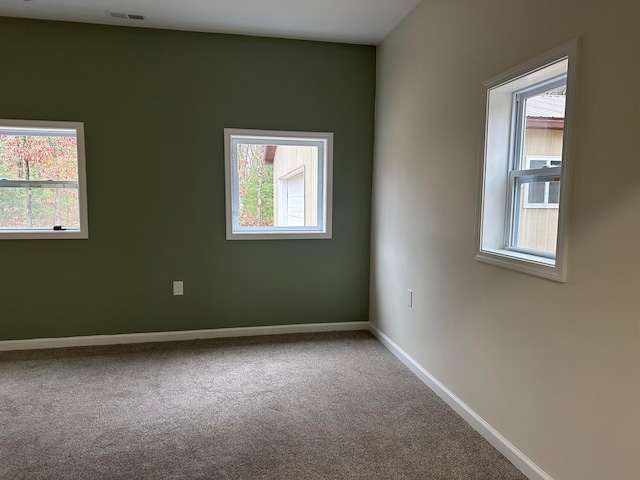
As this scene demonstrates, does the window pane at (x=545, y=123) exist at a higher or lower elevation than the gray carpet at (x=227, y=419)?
higher

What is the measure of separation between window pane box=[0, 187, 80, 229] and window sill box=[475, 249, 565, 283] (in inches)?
129

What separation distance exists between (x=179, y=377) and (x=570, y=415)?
7.95 feet

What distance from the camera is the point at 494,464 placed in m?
2.04

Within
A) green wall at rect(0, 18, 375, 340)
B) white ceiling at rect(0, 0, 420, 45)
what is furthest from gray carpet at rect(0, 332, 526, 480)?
white ceiling at rect(0, 0, 420, 45)

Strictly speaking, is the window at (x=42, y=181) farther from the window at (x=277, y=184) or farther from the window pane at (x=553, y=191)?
the window pane at (x=553, y=191)

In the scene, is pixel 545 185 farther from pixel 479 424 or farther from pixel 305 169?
pixel 305 169

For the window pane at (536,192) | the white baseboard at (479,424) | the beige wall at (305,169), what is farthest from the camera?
the beige wall at (305,169)

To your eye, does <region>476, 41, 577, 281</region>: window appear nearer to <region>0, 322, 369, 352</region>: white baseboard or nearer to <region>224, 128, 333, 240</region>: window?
<region>224, 128, 333, 240</region>: window

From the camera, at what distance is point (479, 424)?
7.56 feet

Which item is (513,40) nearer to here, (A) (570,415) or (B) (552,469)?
(A) (570,415)

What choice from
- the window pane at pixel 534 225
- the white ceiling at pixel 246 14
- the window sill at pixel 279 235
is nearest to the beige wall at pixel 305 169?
the window sill at pixel 279 235

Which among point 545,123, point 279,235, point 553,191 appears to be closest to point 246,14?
point 279,235

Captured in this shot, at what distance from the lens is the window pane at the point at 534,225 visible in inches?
78.4

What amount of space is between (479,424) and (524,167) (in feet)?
4.69
